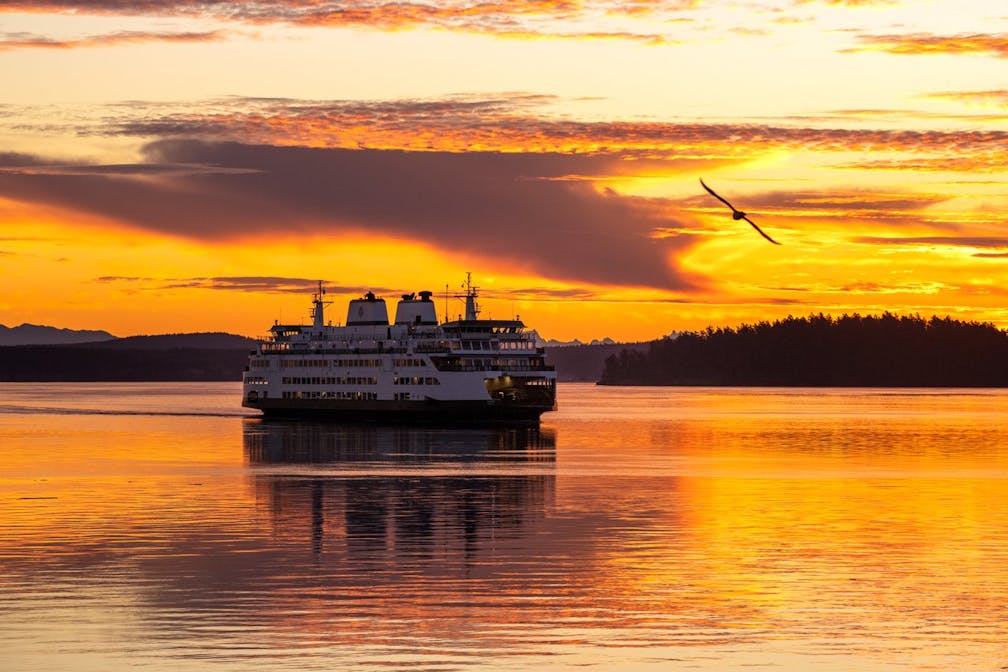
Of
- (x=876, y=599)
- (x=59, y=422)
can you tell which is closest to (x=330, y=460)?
(x=876, y=599)

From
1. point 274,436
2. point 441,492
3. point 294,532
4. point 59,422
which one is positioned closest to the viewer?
point 294,532

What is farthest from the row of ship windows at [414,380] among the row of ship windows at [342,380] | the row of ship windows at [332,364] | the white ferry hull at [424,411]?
the row of ship windows at [332,364]

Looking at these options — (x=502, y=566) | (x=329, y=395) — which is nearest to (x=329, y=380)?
(x=329, y=395)

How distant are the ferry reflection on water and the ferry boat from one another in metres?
5.69

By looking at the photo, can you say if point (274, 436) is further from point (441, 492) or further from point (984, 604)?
point (984, 604)

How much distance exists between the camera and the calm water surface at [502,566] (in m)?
32.1

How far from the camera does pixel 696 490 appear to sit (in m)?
75.4

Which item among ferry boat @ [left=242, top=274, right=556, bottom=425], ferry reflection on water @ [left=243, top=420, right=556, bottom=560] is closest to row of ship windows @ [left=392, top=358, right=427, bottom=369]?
ferry boat @ [left=242, top=274, right=556, bottom=425]

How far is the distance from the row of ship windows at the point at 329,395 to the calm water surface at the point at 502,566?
2392 inches

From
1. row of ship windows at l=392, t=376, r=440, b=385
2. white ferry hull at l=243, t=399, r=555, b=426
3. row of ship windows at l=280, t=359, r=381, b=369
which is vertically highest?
row of ship windows at l=280, t=359, r=381, b=369

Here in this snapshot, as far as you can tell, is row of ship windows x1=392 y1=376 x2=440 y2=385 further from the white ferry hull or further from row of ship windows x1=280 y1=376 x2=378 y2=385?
row of ship windows x1=280 y1=376 x2=378 y2=385

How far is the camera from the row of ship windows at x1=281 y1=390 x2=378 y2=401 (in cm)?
15700

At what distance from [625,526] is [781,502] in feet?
44.9

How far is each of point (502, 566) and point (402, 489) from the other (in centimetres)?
3096
